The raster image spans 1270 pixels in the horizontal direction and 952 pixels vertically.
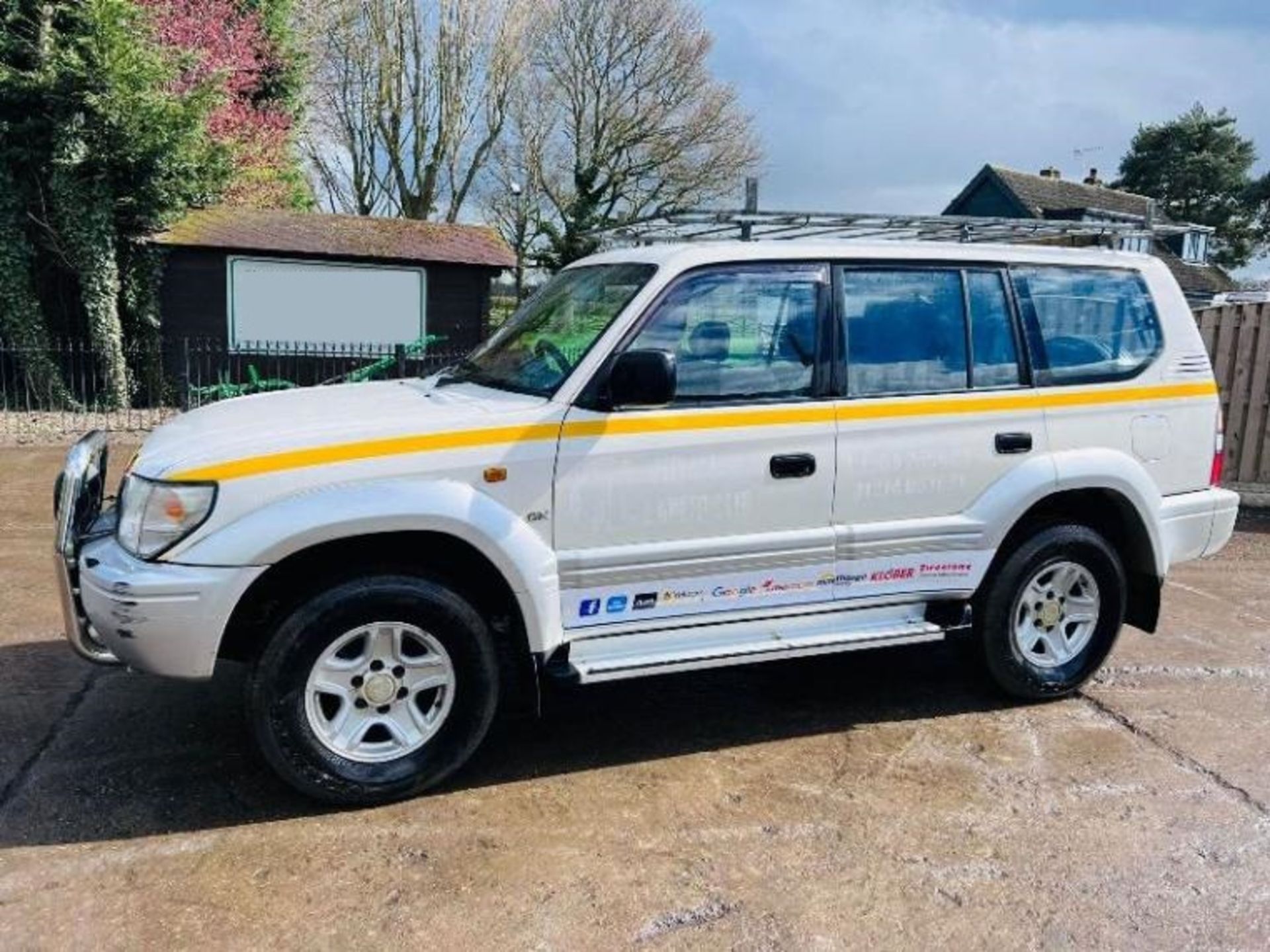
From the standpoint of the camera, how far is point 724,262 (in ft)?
13.6

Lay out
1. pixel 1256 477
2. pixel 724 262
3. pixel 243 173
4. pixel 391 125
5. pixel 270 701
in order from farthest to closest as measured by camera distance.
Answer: pixel 391 125, pixel 243 173, pixel 1256 477, pixel 724 262, pixel 270 701

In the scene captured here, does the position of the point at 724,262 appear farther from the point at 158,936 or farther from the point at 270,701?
the point at 158,936

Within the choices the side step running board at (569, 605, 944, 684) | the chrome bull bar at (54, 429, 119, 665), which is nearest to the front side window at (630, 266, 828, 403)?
the side step running board at (569, 605, 944, 684)

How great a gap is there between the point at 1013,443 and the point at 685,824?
85.7 inches

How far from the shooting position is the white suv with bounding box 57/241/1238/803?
3.50 metres

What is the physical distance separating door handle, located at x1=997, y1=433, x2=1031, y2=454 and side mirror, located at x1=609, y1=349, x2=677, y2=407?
1592 millimetres

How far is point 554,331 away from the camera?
4.34m

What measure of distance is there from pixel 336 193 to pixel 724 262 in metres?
30.9

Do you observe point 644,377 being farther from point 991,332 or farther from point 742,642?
point 991,332

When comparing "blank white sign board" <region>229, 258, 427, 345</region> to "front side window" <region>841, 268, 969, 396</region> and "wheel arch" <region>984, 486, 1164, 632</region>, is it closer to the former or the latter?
"front side window" <region>841, 268, 969, 396</region>

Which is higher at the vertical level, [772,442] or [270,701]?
[772,442]

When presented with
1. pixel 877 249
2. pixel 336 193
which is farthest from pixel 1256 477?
pixel 336 193

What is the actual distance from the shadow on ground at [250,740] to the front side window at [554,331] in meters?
1.52

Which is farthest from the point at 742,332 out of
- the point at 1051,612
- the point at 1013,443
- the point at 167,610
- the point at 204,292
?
the point at 204,292
